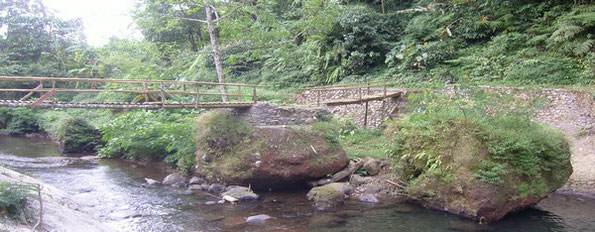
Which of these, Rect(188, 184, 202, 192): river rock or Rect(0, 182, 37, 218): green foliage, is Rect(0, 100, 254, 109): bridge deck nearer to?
Rect(188, 184, 202, 192): river rock

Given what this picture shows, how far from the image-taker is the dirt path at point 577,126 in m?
13.0

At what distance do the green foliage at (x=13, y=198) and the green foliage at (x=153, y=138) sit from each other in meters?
8.17

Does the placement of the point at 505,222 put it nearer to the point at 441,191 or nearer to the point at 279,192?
the point at 441,191

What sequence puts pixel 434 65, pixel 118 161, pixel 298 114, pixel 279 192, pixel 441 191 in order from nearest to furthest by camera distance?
1. pixel 441 191
2. pixel 279 192
3. pixel 298 114
4. pixel 118 161
5. pixel 434 65

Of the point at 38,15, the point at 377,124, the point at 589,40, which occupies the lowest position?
the point at 377,124

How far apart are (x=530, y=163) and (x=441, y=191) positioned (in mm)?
2295

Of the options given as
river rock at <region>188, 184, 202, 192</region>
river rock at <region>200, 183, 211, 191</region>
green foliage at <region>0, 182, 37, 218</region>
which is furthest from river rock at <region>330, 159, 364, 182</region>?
green foliage at <region>0, 182, 37, 218</region>

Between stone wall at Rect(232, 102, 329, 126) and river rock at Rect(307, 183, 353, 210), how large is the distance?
2995mm

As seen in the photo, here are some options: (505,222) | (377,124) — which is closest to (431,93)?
(377,124)

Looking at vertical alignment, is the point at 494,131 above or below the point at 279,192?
above

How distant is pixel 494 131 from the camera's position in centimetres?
1112

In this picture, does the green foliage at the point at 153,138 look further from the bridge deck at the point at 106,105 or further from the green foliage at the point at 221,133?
the bridge deck at the point at 106,105

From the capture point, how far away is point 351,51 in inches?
931

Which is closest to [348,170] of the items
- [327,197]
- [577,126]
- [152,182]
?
[327,197]
